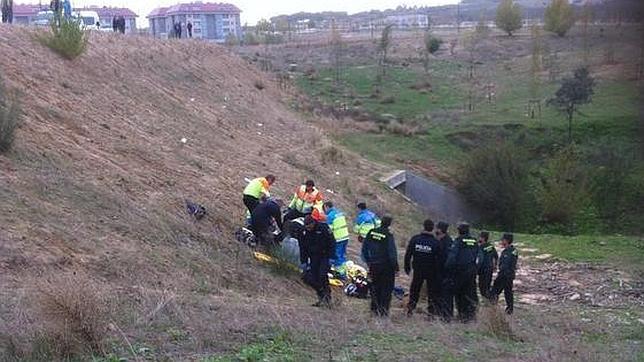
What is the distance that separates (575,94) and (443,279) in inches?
1124

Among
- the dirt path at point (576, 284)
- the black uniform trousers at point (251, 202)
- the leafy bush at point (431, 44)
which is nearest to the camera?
the black uniform trousers at point (251, 202)

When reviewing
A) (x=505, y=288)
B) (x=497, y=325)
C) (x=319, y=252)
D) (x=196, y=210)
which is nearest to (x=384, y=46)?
(x=196, y=210)

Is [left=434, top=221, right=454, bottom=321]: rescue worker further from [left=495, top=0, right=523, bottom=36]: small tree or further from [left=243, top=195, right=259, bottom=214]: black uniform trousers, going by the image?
[left=495, top=0, right=523, bottom=36]: small tree

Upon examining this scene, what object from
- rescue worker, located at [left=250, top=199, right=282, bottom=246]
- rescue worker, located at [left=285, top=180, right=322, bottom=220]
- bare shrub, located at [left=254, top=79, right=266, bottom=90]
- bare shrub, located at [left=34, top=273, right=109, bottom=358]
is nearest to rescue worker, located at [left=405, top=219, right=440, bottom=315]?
rescue worker, located at [left=250, top=199, right=282, bottom=246]

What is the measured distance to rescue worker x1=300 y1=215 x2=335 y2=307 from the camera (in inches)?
501

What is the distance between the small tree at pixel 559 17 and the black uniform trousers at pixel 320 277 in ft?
113

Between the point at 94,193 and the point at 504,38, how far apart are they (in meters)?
57.0

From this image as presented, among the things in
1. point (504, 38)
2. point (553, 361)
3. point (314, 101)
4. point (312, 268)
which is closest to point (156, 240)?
point (312, 268)

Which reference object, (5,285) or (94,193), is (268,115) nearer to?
(94,193)

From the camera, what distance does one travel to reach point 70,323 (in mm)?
7809

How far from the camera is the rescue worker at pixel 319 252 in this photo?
1272cm

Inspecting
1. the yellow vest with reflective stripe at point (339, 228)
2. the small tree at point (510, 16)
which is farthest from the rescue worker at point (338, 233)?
the small tree at point (510, 16)

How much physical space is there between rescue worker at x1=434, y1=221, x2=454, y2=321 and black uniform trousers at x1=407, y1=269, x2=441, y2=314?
44mm

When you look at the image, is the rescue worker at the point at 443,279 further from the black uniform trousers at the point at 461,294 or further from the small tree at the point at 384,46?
the small tree at the point at 384,46
